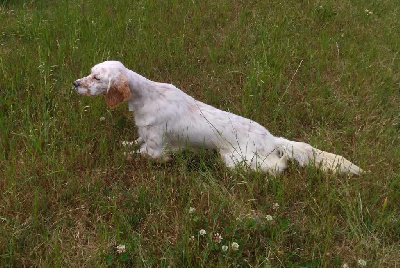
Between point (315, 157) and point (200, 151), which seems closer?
point (315, 157)

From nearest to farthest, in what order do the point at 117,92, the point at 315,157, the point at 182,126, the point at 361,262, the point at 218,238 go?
the point at 361,262
the point at 218,238
the point at 315,157
the point at 117,92
the point at 182,126

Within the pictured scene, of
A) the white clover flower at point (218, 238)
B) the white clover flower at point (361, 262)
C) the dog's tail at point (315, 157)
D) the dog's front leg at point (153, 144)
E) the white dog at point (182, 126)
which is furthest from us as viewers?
the dog's front leg at point (153, 144)

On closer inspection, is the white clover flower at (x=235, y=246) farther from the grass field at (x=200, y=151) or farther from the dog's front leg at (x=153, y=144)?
the dog's front leg at (x=153, y=144)

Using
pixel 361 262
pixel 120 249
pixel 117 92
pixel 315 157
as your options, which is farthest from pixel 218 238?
pixel 117 92

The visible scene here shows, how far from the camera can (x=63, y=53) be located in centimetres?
519

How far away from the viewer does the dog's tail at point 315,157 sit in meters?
3.50

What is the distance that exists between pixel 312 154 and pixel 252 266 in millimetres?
1399

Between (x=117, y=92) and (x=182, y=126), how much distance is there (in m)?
0.70

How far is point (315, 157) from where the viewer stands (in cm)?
361

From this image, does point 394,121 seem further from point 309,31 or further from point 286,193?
point 309,31

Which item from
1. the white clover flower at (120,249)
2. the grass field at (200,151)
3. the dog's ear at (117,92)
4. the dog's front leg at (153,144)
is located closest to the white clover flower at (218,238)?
the grass field at (200,151)

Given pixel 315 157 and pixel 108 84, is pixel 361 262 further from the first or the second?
pixel 108 84

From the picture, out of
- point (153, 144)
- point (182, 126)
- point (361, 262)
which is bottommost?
point (153, 144)

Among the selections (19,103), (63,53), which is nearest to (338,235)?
(19,103)
